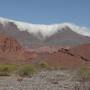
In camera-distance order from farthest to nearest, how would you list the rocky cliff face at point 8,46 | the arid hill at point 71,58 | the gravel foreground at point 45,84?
the rocky cliff face at point 8,46, the arid hill at point 71,58, the gravel foreground at point 45,84

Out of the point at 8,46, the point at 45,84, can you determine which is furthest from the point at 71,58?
the point at 45,84

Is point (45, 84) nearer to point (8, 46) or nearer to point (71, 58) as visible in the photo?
point (71, 58)

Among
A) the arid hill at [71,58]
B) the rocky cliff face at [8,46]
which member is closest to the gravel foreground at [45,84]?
the arid hill at [71,58]

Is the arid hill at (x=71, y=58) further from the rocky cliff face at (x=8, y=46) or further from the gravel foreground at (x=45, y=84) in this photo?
the gravel foreground at (x=45, y=84)

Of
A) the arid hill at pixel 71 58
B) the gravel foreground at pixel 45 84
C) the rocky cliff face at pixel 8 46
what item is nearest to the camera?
the gravel foreground at pixel 45 84

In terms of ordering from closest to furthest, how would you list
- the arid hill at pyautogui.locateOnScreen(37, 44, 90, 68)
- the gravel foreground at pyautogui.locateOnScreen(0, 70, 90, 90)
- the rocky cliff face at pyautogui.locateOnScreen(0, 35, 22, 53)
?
the gravel foreground at pyautogui.locateOnScreen(0, 70, 90, 90) < the arid hill at pyautogui.locateOnScreen(37, 44, 90, 68) < the rocky cliff face at pyautogui.locateOnScreen(0, 35, 22, 53)

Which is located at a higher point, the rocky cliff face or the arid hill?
the rocky cliff face

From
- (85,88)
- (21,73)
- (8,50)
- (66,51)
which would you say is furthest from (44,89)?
(8,50)

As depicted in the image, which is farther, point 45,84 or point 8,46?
point 8,46

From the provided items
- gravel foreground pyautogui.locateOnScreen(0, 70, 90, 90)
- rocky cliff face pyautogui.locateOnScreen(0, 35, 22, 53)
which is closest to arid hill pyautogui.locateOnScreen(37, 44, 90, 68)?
rocky cliff face pyautogui.locateOnScreen(0, 35, 22, 53)

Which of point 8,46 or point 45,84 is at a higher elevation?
point 8,46

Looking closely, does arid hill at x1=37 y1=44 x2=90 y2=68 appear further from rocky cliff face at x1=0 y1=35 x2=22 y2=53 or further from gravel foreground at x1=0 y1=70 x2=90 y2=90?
gravel foreground at x1=0 y1=70 x2=90 y2=90

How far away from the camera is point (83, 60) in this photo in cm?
9562

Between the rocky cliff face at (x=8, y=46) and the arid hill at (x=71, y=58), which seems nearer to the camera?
the arid hill at (x=71, y=58)
